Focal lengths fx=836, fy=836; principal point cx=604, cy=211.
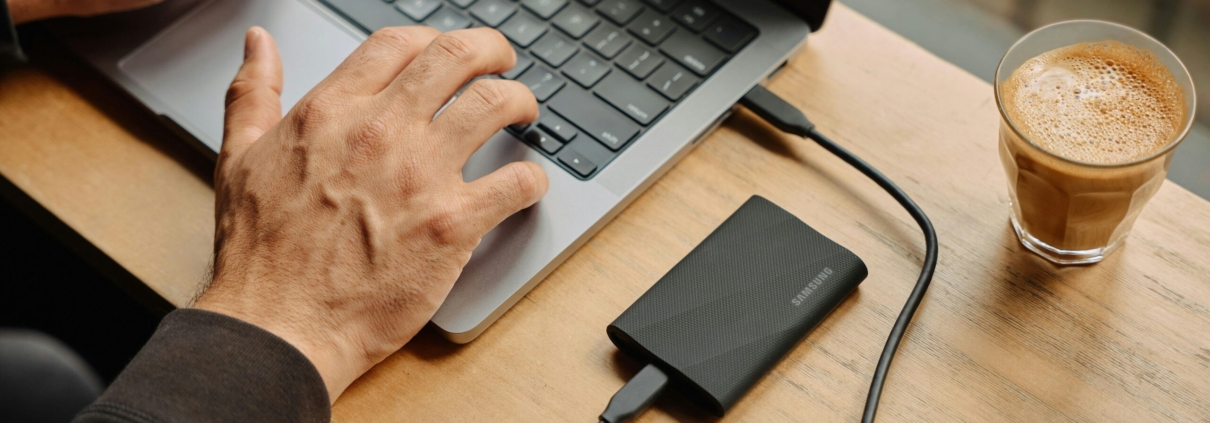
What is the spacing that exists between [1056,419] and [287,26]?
64cm

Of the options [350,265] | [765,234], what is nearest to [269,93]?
[350,265]

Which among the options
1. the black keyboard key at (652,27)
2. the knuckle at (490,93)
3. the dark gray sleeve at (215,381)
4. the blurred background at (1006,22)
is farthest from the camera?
the blurred background at (1006,22)

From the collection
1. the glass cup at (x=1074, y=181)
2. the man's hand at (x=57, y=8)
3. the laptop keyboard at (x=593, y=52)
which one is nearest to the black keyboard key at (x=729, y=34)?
the laptop keyboard at (x=593, y=52)

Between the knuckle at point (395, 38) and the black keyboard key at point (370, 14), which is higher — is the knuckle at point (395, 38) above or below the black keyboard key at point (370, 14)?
above

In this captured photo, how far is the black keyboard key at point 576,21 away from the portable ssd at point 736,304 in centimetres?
21

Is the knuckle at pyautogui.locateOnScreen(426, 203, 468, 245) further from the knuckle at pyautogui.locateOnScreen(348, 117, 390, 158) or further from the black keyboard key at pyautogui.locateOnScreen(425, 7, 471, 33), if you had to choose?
the black keyboard key at pyautogui.locateOnScreen(425, 7, 471, 33)

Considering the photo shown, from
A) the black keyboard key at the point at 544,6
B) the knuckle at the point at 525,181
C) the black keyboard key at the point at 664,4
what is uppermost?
the black keyboard key at the point at 664,4

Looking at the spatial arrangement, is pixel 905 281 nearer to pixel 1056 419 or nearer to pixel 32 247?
pixel 1056 419

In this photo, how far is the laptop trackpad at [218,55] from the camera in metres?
0.65

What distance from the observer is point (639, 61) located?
2.15ft

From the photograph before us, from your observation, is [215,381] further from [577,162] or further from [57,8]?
[57,8]

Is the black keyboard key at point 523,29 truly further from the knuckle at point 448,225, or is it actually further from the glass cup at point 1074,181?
the glass cup at point 1074,181

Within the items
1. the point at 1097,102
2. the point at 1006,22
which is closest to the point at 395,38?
the point at 1097,102

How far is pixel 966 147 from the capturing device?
633 millimetres
